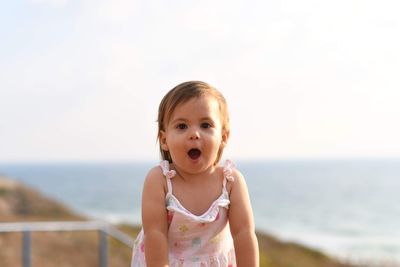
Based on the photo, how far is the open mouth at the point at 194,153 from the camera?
9.41 ft

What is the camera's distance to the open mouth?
2.87 metres

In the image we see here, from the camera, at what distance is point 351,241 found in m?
43.9

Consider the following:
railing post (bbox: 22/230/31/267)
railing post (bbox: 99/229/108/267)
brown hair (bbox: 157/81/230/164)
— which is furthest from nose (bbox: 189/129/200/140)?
railing post (bbox: 99/229/108/267)

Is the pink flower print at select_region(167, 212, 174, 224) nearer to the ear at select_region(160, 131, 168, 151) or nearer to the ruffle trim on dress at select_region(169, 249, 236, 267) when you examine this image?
the ruffle trim on dress at select_region(169, 249, 236, 267)

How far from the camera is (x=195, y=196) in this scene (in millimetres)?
2908

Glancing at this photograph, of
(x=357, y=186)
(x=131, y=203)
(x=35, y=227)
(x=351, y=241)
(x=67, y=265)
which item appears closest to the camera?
(x=35, y=227)

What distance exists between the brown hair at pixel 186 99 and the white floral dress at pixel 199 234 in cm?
17

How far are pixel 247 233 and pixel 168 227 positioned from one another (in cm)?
29

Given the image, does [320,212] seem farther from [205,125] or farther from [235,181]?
[205,125]

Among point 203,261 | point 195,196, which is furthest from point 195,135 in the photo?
point 203,261

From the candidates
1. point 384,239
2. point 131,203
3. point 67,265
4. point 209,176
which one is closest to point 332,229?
point 384,239

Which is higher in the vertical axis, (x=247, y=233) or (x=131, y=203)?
(x=247, y=233)

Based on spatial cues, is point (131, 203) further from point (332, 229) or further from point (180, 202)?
point (180, 202)

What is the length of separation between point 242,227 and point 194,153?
325 millimetres
